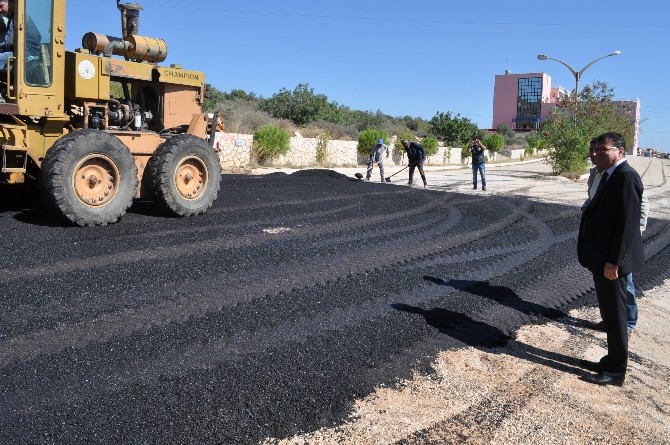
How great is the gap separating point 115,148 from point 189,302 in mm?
3534

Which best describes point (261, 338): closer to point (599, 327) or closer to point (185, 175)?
point (599, 327)

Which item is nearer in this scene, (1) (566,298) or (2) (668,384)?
(2) (668,384)

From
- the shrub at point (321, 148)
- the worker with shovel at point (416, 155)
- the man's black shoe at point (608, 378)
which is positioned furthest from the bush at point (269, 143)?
the man's black shoe at point (608, 378)

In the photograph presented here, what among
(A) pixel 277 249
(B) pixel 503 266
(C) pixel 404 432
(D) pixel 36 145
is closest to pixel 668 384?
(C) pixel 404 432

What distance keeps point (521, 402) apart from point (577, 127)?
84.7 feet

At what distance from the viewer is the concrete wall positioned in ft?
73.8

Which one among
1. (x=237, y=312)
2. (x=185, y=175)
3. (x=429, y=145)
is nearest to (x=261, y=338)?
(x=237, y=312)

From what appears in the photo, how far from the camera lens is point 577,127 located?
27406mm

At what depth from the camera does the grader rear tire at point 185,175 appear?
852cm

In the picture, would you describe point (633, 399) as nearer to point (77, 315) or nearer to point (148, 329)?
point (148, 329)

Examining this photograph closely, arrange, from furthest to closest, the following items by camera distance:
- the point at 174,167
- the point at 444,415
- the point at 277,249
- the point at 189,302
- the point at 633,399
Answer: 1. the point at 174,167
2. the point at 277,249
3. the point at 189,302
4. the point at 633,399
5. the point at 444,415

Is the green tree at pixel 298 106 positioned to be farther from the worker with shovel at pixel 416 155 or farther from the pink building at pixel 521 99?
the pink building at pixel 521 99

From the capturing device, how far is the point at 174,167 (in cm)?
862

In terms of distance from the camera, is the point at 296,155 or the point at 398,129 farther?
the point at 398,129
